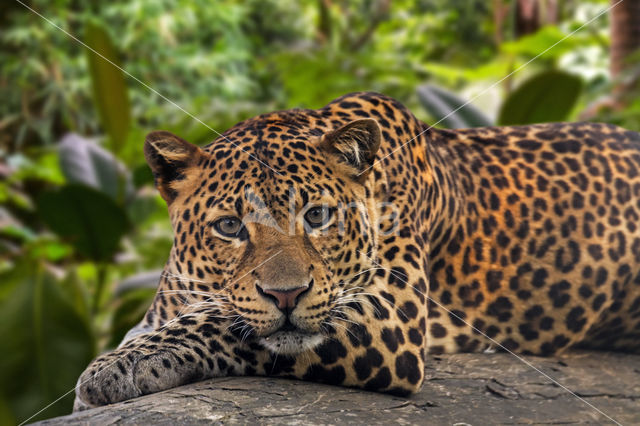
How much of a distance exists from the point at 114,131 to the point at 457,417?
3661 millimetres

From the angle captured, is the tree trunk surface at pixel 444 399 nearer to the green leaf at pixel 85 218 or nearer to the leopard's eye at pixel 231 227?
the leopard's eye at pixel 231 227

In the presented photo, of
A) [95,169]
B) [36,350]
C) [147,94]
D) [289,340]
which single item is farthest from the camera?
[147,94]

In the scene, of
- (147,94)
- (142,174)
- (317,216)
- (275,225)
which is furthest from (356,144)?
(147,94)

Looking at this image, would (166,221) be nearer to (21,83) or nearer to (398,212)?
(398,212)

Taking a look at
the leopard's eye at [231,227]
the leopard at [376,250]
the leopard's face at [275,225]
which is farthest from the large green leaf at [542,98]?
the leopard's eye at [231,227]

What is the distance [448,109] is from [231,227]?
320 centimetres

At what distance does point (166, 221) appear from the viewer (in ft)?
20.3

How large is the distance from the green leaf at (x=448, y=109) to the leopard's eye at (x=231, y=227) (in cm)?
313

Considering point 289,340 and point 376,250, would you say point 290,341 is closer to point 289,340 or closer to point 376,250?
point 289,340

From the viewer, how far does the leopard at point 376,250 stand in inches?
82.8

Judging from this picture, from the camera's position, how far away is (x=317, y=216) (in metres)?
2.16

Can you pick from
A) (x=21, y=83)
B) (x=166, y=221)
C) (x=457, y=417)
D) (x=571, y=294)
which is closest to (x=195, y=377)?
(x=457, y=417)

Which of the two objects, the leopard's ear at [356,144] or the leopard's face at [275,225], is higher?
the leopard's ear at [356,144]

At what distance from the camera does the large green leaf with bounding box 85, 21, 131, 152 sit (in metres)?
5.01
